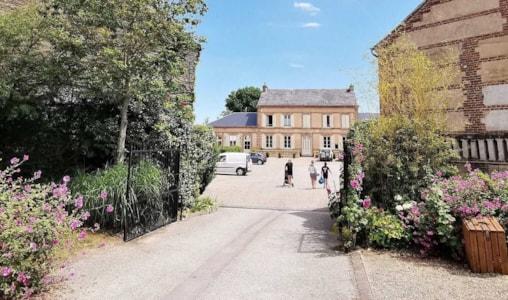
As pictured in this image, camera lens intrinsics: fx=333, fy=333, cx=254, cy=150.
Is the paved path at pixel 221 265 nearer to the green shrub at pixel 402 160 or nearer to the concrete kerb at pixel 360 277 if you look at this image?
the concrete kerb at pixel 360 277

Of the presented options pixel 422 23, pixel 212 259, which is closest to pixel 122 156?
pixel 212 259

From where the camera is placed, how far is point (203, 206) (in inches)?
359

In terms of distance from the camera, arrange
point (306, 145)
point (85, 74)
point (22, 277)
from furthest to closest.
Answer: point (306, 145) < point (85, 74) < point (22, 277)

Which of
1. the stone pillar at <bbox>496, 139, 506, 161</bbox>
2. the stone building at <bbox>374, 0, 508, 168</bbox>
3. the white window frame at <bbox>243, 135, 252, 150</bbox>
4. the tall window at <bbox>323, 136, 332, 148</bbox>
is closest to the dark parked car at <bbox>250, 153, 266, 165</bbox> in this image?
the white window frame at <bbox>243, 135, 252, 150</bbox>

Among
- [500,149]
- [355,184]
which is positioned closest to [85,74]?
[355,184]

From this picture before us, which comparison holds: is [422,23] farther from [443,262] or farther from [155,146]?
[155,146]

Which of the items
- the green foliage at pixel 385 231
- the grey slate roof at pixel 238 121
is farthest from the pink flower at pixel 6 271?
the grey slate roof at pixel 238 121

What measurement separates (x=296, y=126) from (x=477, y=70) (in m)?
37.0

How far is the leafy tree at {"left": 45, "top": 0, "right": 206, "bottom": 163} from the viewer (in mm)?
6477

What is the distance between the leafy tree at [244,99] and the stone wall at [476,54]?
48.0 metres

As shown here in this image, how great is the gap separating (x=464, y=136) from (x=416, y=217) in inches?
137

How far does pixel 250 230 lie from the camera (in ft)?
23.0

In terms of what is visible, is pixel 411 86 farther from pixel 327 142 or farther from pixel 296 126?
pixel 327 142

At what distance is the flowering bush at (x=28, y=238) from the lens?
333 centimetres
